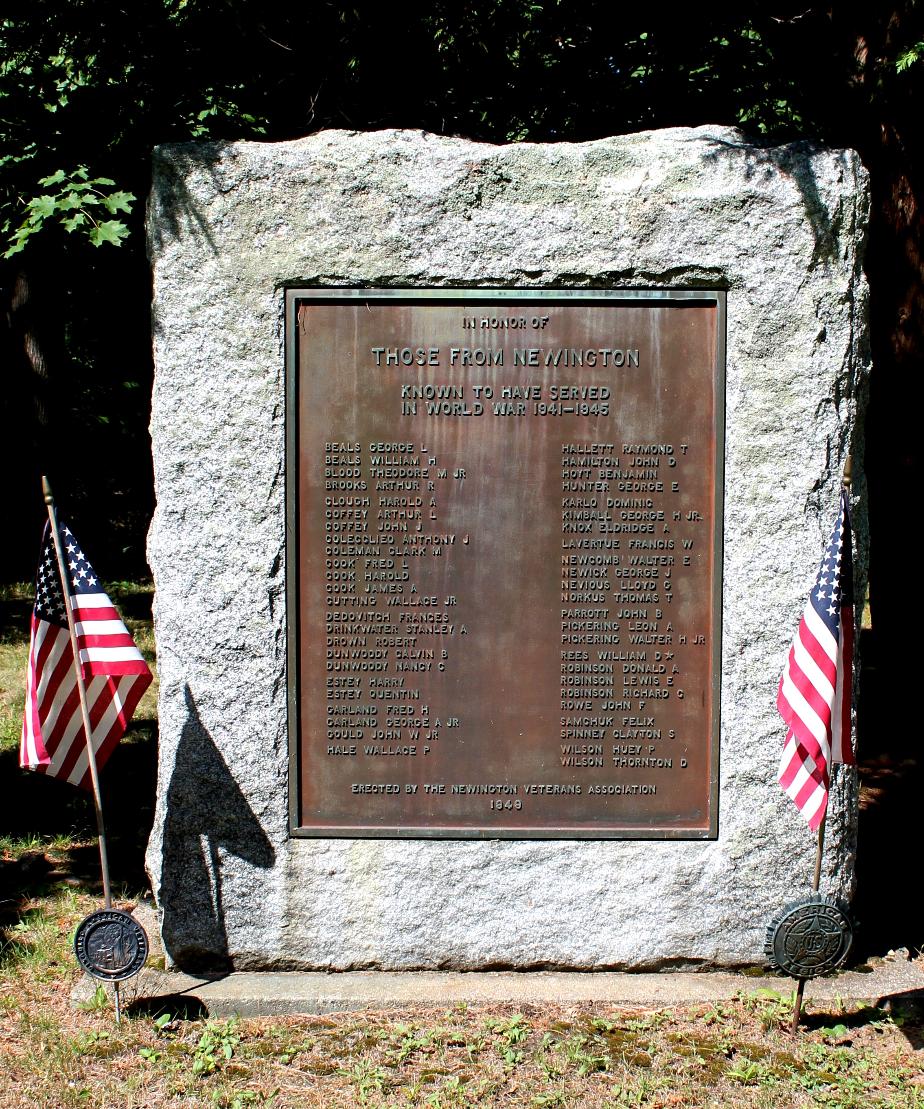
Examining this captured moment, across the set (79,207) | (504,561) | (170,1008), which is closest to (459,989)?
(170,1008)

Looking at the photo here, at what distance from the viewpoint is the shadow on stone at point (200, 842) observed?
14.7ft

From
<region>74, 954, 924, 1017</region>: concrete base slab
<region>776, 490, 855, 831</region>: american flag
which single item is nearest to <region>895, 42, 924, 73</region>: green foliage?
<region>776, 490, 855, 831</region>: american flag

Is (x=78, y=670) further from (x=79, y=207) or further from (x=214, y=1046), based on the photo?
(x=79, y=207)

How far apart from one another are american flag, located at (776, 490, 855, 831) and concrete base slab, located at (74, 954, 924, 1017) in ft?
2.90

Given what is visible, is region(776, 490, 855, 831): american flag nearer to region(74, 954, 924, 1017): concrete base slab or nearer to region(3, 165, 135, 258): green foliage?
region(74, 954, 924, 1017): concrete base slab

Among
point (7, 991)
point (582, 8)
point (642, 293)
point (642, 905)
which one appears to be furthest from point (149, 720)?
point (582, 8)

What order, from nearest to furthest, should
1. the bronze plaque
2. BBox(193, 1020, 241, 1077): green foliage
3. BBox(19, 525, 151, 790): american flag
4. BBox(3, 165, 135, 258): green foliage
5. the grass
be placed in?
the grass → BBox(193, 1020, 241, 1077): green foliage → BBox(19, 525, 151, 790): american flag → the bronze plaque → BBox(3, 165, 135, 258): green foliage

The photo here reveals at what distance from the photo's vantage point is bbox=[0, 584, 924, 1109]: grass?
379cm

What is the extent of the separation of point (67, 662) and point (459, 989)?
2104 millimetres

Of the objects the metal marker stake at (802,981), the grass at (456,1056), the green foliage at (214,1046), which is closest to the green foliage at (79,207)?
the grass at (456,1056)

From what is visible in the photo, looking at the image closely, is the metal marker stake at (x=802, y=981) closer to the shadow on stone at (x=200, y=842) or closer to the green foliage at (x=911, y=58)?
the shadow on stone at (x=200, y=842)

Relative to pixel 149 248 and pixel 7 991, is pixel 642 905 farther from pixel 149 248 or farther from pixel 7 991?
pixel 149 248

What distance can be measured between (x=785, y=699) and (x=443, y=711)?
1.41m

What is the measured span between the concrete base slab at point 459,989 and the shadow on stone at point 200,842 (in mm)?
199
